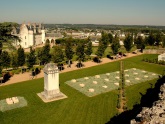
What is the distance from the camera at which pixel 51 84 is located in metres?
37.0

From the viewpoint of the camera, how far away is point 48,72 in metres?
36.2

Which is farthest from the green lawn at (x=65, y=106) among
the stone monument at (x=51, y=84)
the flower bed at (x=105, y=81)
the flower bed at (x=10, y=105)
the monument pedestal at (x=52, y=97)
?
the flower bed at (x=105, y=81)

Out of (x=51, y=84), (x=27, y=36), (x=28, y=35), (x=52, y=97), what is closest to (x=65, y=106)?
A: (x=52, y=97)

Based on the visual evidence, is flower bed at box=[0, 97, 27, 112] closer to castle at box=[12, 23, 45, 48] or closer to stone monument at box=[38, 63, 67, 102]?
stone monument at box=[38, 63, 67, 102]

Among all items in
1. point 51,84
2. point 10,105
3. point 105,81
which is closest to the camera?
point 10,105

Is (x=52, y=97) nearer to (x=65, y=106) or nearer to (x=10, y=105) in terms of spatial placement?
(x=65, y=106)

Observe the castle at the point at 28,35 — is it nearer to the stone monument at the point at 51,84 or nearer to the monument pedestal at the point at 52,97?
the monument pedestal at the point at 52,97

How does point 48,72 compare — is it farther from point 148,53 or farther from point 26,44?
point 26,44

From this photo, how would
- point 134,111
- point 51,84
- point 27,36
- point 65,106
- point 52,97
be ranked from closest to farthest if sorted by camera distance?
point 134,111, point 65,106, point 52,97, point 51,84, point 27,36

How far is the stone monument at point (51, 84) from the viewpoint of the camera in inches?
1435

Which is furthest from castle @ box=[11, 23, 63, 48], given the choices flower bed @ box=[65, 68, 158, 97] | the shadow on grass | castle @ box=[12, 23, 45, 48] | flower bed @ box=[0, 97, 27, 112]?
the shadow on grass

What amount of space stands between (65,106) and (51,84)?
5715 mm

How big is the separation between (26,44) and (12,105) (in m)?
93.7

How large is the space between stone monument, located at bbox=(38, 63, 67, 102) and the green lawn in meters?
1.48
